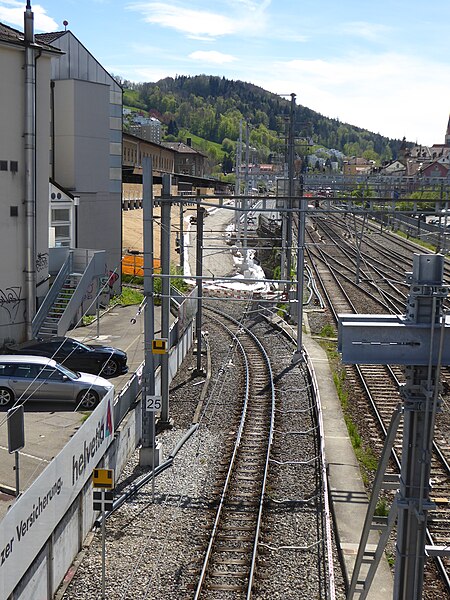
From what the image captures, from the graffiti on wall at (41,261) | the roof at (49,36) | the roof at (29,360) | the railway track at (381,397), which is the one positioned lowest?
the railway track at (381,397)

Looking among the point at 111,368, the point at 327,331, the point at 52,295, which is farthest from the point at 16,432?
the point at 327,331

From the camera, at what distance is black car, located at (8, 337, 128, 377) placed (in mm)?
17503

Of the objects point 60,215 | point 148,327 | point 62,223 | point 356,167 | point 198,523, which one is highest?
point 356,167

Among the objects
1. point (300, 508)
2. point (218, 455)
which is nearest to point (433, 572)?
point (300, 508)

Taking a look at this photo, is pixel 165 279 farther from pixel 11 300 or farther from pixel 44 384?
pixel 11 300

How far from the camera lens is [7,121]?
1961 centimetres

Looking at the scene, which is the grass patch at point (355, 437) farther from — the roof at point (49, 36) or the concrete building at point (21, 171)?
the roof at point (49, 36)

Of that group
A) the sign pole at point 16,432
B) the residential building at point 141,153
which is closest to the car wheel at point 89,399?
the sign pole at point 16,432

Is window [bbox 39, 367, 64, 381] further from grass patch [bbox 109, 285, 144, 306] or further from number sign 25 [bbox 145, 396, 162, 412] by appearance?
grass patch [bbox 109, 285, 144, 306]

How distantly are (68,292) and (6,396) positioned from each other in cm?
820

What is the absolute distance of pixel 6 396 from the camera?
15.1 metres

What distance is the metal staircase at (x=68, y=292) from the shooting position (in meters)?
21.7

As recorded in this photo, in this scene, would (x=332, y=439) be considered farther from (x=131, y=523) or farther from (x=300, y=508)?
(x=131, y=523)

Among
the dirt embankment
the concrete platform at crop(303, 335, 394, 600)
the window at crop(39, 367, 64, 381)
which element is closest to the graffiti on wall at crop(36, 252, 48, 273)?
the window at crop(39, 367, 64, 381)
